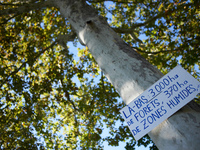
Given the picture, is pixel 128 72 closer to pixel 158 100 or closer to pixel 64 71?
pixel 158 100

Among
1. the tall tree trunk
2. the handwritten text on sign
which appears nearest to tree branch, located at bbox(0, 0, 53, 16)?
the tall tree trunk

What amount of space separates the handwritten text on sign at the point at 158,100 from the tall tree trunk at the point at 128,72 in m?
0.05

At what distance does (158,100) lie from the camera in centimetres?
122

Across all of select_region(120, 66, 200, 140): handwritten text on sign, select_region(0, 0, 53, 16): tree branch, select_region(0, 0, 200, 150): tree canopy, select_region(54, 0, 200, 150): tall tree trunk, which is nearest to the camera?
select_region(54, 0, 200, 150): tall tree trunk

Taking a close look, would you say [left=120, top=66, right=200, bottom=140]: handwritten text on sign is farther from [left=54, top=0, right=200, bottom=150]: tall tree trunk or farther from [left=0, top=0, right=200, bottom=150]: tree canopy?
[left=0, top=0, right=200, bottom=150]: tree canopy

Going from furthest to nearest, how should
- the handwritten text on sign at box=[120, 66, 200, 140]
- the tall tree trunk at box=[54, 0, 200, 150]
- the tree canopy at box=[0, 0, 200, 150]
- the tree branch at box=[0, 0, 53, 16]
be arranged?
1. the tree canopy at box=[0, 0, 200, 150]
2. the tree branch at box=[0, 0, 53, 16]
3. the handwritten text on sign at box=[120, 66, 200, 140]
4. the tall tree trunk at box=[54, 0, 200, 150]

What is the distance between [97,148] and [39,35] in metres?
5.01

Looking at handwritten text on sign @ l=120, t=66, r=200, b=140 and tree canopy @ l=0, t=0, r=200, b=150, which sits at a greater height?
tree canopy @ l=0, t=0, r=200, b=150

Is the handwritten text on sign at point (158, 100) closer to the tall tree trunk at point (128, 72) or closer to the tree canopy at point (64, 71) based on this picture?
the tall tree trunk at point (128, 72)

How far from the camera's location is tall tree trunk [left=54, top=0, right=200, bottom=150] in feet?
3.19

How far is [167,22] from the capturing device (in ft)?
18.1

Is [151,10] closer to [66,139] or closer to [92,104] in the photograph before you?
[92,104]

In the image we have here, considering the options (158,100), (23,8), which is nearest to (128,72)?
(158,100)

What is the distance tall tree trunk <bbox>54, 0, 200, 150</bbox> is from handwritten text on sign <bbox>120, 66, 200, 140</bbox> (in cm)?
5
